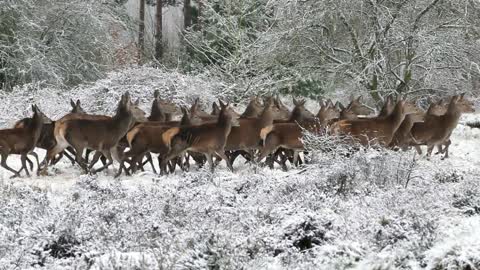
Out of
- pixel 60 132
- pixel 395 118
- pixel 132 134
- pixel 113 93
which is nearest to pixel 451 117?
pixel 395 118

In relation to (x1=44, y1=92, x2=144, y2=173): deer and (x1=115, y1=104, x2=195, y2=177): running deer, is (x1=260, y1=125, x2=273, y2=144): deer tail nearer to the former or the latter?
(x1=115, y1=104, x2=195, y2=177): running deer

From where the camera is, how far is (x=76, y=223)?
739cm

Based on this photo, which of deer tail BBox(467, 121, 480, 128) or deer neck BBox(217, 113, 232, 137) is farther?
deer tail BBox(467, 121, 480, 128)

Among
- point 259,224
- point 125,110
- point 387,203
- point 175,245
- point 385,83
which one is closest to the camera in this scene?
point 175,245

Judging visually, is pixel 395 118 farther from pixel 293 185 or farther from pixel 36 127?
pixel 36 127

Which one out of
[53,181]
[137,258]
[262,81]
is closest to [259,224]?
[137,258]

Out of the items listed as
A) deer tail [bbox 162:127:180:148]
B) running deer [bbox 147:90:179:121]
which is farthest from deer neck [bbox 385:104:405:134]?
running deer [bbox 147:90:179:121]

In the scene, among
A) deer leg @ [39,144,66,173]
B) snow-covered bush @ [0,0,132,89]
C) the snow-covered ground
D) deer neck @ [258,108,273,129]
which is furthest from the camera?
snow-covered bush @ [0,0,132,89]

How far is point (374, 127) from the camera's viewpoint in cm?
1409

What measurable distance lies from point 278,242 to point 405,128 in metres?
8.81

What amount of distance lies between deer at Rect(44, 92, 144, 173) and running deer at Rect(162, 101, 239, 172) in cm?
85

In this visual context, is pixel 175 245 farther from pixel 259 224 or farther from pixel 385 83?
pixel 385 83

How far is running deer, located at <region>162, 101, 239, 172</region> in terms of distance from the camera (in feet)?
41.6

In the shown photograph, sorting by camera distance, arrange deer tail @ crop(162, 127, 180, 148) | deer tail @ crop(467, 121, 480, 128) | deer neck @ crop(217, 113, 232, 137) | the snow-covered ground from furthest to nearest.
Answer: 1. deer tail @ crop(467, 121, 480, 128)
2. deer neck @ crop(217, 113, 232, 137)
3. deer tail @ crop(162, 127, 180, 148)
4. the snow-covered ground
